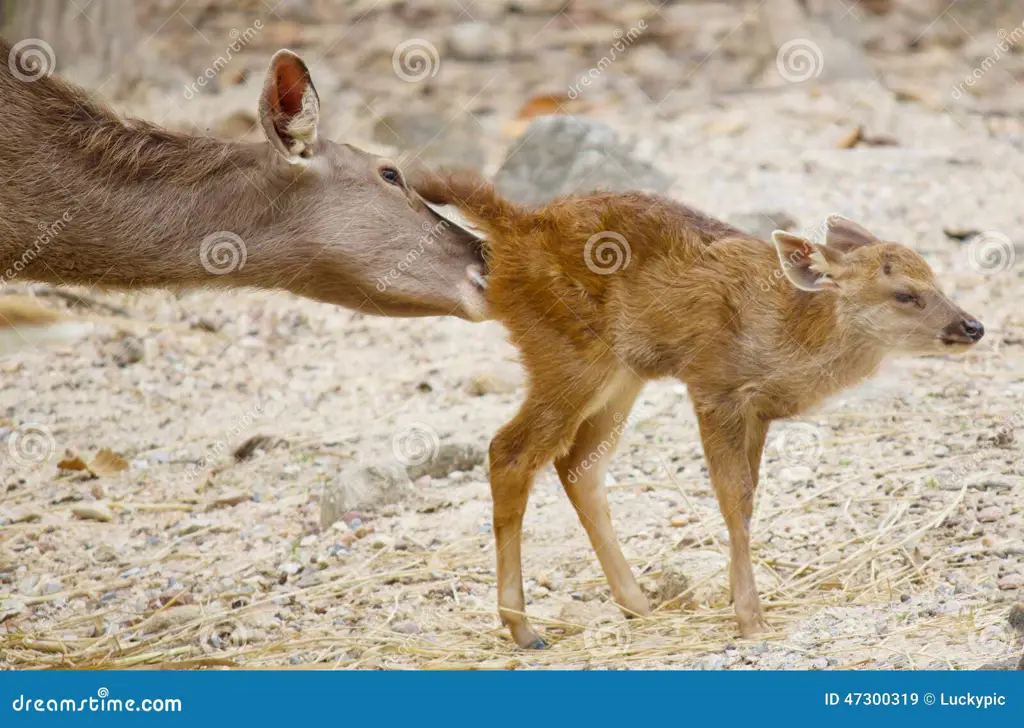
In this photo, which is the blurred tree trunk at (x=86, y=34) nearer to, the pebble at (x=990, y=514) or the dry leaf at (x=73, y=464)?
the dry leaf at (x=73, y=464)

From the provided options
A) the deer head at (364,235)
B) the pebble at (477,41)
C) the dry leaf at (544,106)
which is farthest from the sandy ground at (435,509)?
the pebble at (477,41)

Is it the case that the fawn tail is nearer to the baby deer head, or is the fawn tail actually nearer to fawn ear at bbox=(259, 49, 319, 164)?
fawn ear at bbox=(259, 49, 319, 164)

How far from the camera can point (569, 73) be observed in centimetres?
1664

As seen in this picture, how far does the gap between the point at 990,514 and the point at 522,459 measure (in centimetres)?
231

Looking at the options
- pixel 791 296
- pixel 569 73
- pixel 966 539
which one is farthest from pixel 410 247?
pixel 569 73

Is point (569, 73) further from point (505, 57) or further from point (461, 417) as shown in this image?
point (461, 417)

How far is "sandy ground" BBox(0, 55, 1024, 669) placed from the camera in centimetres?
633

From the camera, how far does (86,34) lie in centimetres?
1513

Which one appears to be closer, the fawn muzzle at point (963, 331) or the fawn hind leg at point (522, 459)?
the fawn muzzle at point (963, 331)

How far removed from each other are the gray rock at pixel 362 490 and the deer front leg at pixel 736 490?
2.23 metres

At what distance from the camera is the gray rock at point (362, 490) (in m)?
7.79

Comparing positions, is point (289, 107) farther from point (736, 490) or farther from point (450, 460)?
point (736, 490)

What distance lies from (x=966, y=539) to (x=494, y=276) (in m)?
2.50

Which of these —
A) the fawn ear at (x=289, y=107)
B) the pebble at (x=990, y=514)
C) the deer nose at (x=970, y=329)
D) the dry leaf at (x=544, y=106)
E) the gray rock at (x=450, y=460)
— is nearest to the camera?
the deer nose at (x=970, y=329)
